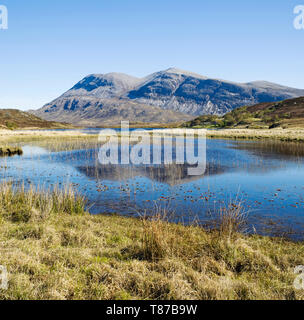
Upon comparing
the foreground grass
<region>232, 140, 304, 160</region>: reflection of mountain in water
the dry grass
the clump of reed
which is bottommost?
the foreground grass

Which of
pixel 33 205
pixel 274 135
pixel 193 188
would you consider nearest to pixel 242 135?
pixel 274 135

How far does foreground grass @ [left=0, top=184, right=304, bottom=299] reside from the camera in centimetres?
583

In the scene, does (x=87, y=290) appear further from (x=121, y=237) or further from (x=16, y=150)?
(x=16, y=150)

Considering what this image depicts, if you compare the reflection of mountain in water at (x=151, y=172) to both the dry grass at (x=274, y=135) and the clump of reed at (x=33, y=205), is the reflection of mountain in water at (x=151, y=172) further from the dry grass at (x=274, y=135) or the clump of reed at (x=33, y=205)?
the dry grass at (x=274, y=135)

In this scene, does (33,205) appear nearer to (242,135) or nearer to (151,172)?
(151,172)

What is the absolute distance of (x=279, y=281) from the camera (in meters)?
6.48

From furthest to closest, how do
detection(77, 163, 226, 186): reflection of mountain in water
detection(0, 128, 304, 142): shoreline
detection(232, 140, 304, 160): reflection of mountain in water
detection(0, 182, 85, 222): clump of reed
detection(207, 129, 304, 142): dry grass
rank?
detection(0, 128, 304, 142): shoreline, detection(207, 129, 304, 142): dry grass, detection(232, 140, 304, 160): reflection of mountain in water, detection(77, 163, 226, 186): reflection of mountain in water, detection(0, 182, 85, 222): clump of reed

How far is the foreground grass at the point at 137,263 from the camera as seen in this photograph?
5.83 metres

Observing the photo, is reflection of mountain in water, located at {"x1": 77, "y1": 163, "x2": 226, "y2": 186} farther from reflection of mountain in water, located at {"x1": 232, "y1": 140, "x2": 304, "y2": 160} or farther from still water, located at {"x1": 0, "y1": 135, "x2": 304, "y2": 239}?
reflection of mountain in water, located at {"x1": 232, "y1": 140, "x2": 304, "y2": 160}

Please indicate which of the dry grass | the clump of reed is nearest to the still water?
the clump of reed

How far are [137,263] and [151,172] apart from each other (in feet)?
57.7

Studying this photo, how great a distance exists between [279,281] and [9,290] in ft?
21.0

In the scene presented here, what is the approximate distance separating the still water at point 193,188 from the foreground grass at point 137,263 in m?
2.49

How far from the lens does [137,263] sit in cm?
704
